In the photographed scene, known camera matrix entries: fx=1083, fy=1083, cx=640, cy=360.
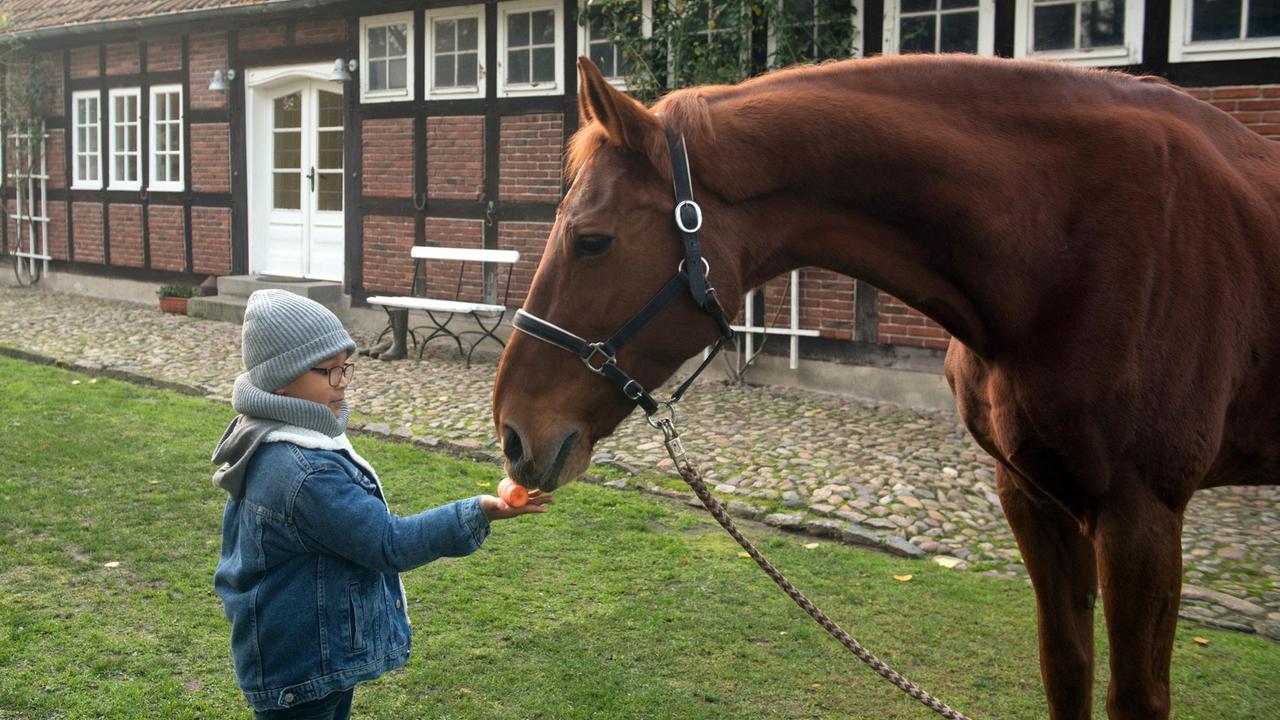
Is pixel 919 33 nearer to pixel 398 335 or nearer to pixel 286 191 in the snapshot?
pixel 398 335

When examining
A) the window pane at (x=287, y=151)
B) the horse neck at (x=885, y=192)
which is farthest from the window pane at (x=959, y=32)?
the window pane at (x=287, y=151)

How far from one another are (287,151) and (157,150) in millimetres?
2704

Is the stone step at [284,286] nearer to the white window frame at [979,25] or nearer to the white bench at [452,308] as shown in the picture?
the white bench at [452,308]

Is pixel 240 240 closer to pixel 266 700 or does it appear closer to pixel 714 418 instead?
pixel 714 418

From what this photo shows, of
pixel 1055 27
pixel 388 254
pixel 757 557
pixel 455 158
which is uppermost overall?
pixel 1055 27

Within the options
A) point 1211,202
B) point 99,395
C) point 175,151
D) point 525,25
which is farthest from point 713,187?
point 175,151

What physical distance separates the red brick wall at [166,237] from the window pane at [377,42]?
14.7 ft

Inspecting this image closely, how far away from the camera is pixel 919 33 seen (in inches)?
334

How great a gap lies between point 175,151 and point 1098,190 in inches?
601

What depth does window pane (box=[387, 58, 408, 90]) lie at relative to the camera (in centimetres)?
1220

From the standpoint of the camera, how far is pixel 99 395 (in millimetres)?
8414

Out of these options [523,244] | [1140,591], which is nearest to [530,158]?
[523,244]

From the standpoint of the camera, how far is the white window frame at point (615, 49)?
389 inches

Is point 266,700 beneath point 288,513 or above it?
beneath
